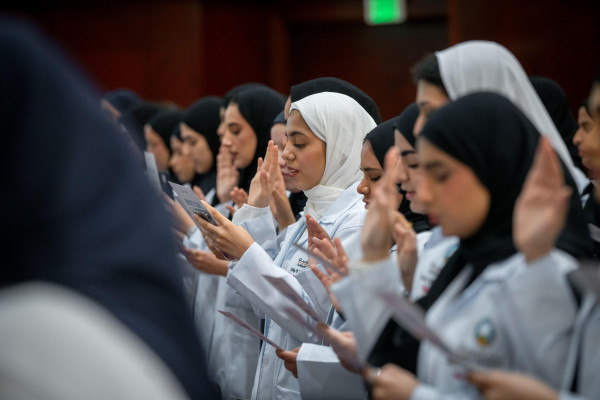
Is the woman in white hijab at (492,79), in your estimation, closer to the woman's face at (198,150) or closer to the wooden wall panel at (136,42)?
the woman's face at (198,150)

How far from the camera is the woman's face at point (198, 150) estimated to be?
4934mm

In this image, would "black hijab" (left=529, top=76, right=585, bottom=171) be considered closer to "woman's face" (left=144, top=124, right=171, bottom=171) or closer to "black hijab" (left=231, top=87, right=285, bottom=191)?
"black hijab" (left=231, top=87, right=285, bottom=191)

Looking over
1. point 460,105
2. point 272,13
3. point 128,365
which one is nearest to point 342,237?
point 460,105

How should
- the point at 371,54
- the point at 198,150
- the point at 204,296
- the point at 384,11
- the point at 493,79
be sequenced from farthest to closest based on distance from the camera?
the point at 371,54 < the point at 384,11 < the point at 198,150 < the point at 204,296 < the point at 493,79

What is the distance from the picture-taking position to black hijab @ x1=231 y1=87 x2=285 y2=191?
4191 millimetres

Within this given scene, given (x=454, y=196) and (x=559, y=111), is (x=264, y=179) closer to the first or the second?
(x=559, y=111)

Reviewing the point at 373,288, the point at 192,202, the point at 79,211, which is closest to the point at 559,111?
the point at 192,202

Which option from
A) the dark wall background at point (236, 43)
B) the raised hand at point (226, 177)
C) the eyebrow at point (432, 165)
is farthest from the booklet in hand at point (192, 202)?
the dark wall background at point (236, 43)

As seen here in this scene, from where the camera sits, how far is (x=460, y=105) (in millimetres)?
1703

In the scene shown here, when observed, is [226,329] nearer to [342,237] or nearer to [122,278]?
[342,237]

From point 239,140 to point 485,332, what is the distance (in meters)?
2.82

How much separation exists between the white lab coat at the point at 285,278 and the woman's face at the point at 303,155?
156mm

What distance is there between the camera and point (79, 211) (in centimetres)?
86

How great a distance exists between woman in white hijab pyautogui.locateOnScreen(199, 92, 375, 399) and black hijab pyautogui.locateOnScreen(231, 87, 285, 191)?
2.56 feet
